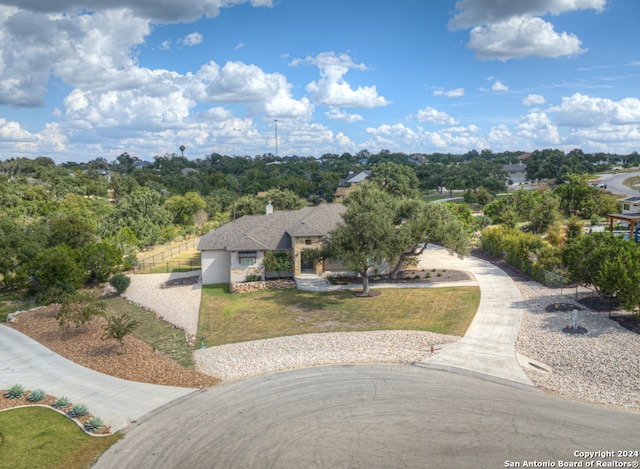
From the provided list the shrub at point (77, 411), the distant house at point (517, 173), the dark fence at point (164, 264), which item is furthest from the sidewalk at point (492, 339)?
the distant house at point (517, 173)

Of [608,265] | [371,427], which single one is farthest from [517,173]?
[371,427]

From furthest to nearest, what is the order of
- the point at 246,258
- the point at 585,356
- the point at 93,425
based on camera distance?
the point at 246,258 → the point at 585,356 → the point at 93,425

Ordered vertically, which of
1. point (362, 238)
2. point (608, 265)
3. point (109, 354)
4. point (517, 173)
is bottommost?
point (109, 354)

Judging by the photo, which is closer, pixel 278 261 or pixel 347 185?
pixel 278 261

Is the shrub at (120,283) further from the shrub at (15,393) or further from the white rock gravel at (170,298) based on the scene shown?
the shrub at (15,393)

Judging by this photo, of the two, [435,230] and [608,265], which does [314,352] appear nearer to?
[435,230]

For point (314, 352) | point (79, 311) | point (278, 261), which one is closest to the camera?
point (314, 352)

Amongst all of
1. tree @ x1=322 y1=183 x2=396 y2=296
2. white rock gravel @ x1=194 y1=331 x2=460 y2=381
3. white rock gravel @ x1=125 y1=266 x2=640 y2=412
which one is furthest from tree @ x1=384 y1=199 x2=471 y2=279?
white rock gravel @ x1=194 y1=331 x2=460 y2=381
